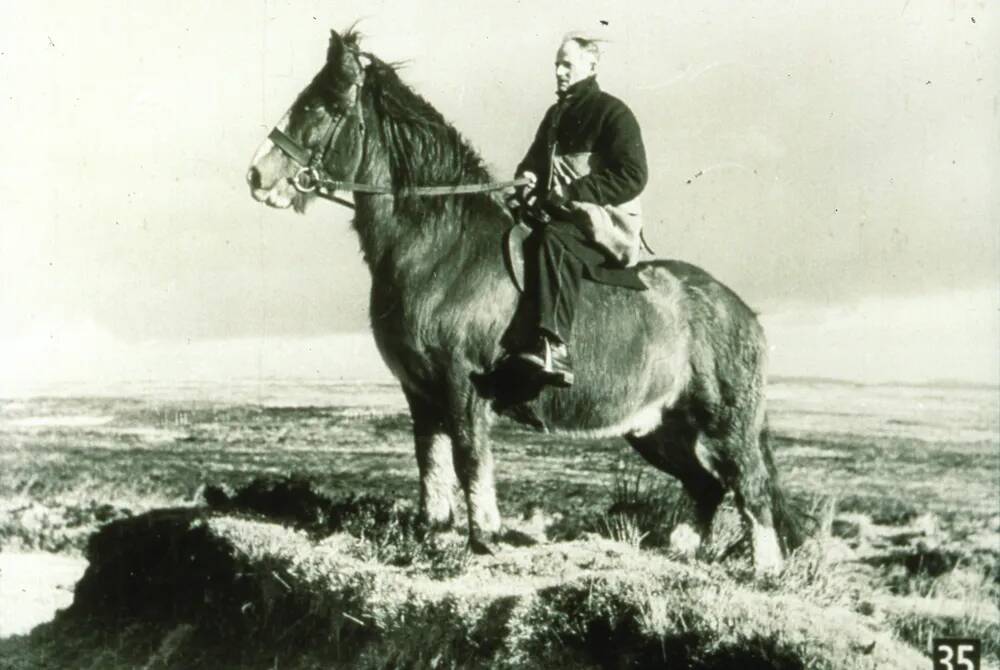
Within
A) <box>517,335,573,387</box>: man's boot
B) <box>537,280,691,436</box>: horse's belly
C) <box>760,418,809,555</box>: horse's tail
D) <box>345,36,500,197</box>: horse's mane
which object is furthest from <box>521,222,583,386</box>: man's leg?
<box>760,418,809,555</box>: horse's tail

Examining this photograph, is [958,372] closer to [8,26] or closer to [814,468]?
[814,468]

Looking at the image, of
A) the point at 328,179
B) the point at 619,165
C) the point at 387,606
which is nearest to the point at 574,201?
the point at 619,165

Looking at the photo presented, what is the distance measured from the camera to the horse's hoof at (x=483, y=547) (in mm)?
4441

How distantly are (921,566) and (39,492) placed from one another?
13.2ft

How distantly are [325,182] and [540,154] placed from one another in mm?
897

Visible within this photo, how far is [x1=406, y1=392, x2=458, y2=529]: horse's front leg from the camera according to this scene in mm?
4578

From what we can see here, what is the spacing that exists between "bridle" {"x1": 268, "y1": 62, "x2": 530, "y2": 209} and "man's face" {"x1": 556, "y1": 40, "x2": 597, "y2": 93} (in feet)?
1.46

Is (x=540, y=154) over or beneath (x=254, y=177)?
over

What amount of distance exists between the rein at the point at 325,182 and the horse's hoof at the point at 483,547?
1.37m

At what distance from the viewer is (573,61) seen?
14.8 ft

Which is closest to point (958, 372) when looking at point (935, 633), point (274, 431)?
point (935, 633)

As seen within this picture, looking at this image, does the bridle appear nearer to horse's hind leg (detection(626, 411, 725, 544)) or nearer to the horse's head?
the horse's head

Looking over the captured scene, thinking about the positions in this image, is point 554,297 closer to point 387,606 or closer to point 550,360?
point 550,360

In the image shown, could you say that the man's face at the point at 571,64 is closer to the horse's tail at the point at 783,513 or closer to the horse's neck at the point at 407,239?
the horse's neck at the point at 407,239
